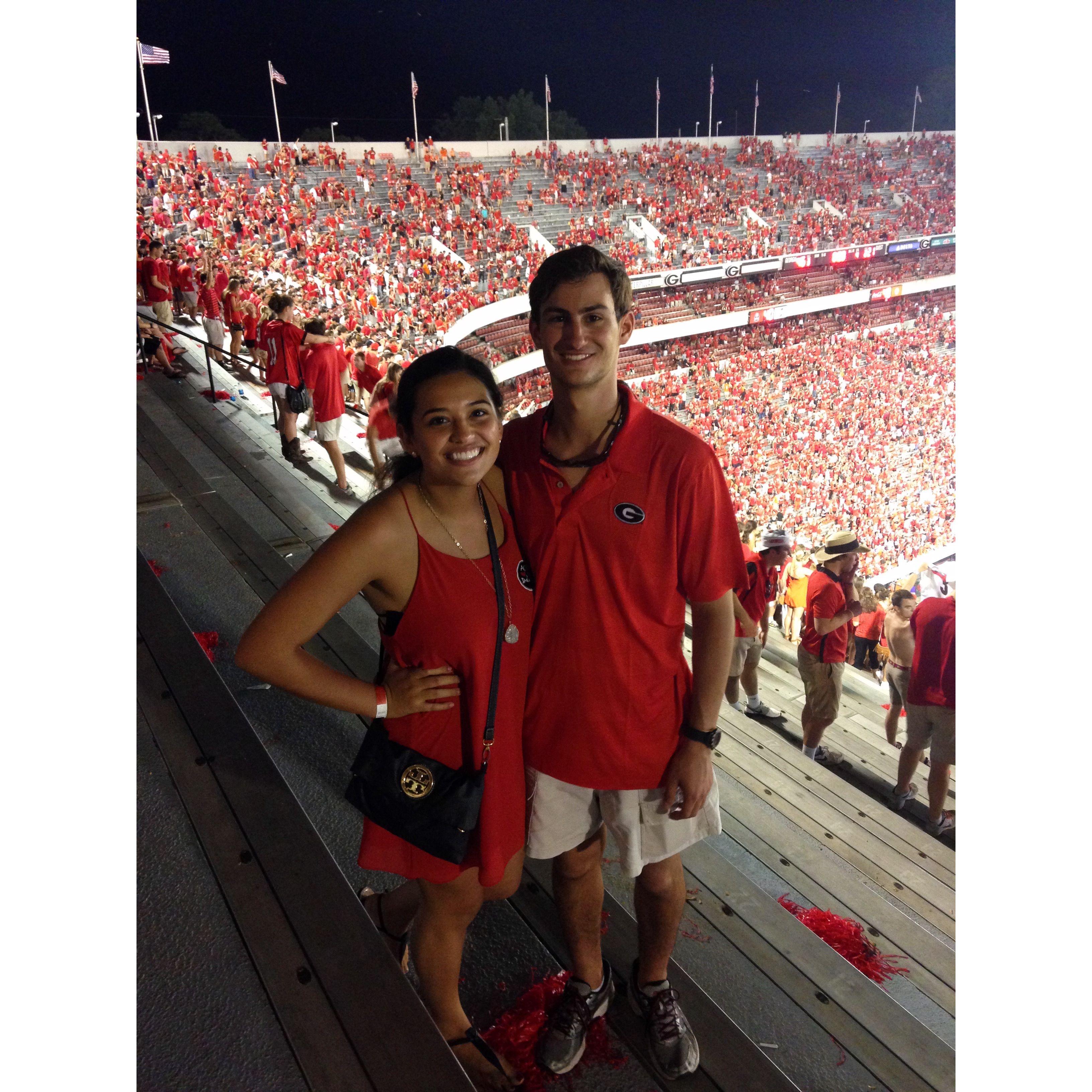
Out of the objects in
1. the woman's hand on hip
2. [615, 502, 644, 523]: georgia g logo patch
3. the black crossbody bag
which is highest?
[615, 502, 644, 523]: georgia g logo patch

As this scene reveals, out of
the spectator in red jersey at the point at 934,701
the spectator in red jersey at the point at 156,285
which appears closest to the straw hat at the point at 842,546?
the spectator in red jersey at the point at 934,701

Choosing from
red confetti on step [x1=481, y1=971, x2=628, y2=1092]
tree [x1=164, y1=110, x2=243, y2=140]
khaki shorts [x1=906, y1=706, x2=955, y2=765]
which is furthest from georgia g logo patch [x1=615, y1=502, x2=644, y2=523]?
tree [x1=164, y1=110, x2=243, y2=140]

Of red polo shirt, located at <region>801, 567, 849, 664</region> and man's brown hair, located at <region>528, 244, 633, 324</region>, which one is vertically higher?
man's brown hair, located at <region>528, 244, 633, 324</region>

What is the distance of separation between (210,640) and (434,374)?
1822mm

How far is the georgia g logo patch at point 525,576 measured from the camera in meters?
1.30

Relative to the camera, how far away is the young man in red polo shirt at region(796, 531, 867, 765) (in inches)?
151

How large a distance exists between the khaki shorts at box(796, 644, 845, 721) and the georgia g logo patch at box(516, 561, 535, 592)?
9.63 feet

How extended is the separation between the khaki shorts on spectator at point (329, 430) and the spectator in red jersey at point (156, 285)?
13.9ft

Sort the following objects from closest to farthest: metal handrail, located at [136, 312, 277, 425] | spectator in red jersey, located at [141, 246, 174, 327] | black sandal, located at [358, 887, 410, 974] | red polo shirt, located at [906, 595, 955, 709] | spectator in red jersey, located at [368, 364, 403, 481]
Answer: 1. black sandal, located at [358, 887, 410, 974]
2. red polo shirt, located at [906, 595, 955, 709]
3. spectator in red jersey, located at [368, 364, 403, 481]
4. metal handrail, located at [136, 312, 277, 425]
5. spectator in red jersey, located at [141, 246, 174, 327]

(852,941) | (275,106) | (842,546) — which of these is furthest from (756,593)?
(275,106)

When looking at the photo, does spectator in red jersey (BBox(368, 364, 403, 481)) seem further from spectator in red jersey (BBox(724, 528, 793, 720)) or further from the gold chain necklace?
the gold chain necklace

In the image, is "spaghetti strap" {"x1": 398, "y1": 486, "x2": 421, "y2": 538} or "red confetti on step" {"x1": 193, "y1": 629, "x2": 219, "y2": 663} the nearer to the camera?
"spaghetti strap" {"x1": 398, "y1": 486, "x2": 421, "y2": 538}
